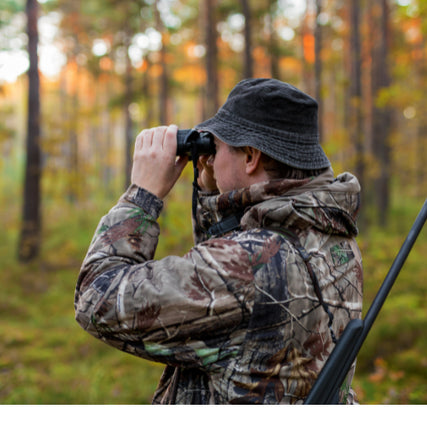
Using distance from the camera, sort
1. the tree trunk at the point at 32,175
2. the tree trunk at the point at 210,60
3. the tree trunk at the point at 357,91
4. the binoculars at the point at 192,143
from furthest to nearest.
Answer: the tree trunk at the point at 357,91
the tree trunk at the point at 32,175
the tree trunk at the point at 210,60
the binoculars at the point at 192,143

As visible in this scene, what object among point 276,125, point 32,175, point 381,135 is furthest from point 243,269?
point 381,135

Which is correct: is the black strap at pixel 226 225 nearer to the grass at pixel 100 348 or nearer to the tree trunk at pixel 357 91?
the grass at pixel 100 348

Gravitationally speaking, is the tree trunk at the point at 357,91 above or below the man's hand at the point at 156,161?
above

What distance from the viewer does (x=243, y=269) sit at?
1.27 meters

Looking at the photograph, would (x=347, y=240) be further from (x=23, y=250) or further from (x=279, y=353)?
(x=23, y=250)

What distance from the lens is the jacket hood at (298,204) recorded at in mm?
1392

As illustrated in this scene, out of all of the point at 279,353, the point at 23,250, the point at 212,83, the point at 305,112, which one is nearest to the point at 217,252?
the point at 279,353

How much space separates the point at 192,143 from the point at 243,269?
595 millimetres

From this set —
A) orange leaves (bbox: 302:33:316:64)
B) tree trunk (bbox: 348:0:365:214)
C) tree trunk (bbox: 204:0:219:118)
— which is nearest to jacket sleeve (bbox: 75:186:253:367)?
tree trunk (bbox: 204:0:219:118)

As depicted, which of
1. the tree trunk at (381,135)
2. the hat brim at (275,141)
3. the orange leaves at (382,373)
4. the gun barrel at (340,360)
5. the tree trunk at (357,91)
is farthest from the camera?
the tree trunk at (381,135)

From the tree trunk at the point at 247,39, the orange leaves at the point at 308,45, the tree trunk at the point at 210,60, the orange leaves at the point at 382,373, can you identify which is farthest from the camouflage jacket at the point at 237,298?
the orange leaves at the point at 308,45

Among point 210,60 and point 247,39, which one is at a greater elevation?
point 247,39

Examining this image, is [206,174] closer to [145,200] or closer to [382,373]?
[145,200]

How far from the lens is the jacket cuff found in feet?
5.01
